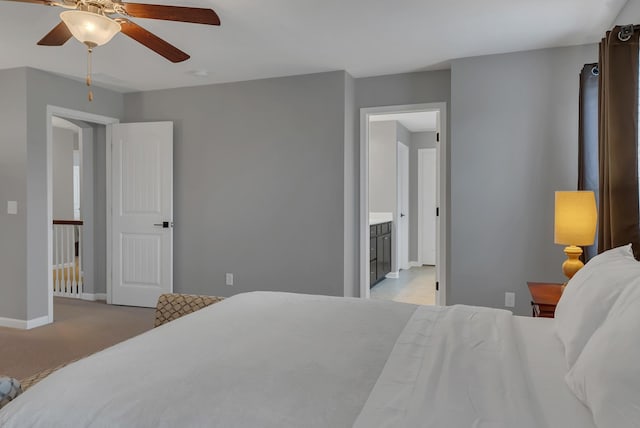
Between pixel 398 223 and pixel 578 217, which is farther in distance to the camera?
pixel 398 223

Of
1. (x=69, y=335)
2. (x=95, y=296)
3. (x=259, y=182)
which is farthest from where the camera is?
(x=95, y=296)

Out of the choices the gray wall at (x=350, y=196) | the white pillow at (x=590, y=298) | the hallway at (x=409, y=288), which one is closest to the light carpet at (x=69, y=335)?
the gray wall at (x=350, y=196)

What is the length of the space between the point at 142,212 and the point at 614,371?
4.75 metres

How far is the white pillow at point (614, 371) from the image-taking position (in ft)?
2.91

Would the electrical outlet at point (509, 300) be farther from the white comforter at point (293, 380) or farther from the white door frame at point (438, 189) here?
the white comforter at point (293, 380)

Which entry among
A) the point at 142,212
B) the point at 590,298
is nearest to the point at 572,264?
the point at 590,298

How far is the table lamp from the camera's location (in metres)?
2.58

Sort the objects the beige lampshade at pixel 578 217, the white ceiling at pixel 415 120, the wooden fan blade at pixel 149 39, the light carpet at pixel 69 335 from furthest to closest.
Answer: the white ceiling at pixel 415 120 → the light carpet at pixel 69 335 → the beige lampshade at pixel 578 217 → the wooden fan blade at pixel 149 39

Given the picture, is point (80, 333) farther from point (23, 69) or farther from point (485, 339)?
point (485, 339)

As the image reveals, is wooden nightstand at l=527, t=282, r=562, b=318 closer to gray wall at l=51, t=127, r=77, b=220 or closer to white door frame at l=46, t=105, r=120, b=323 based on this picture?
white door frame at l=46, t=105, r=120, b=323

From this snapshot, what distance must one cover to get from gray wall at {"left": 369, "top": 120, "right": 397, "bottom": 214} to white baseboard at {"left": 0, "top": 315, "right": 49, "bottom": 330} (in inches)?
183

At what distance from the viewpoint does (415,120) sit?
7.03 m

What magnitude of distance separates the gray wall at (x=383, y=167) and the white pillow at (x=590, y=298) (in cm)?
526

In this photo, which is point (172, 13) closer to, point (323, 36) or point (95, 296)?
point (323, 36)
